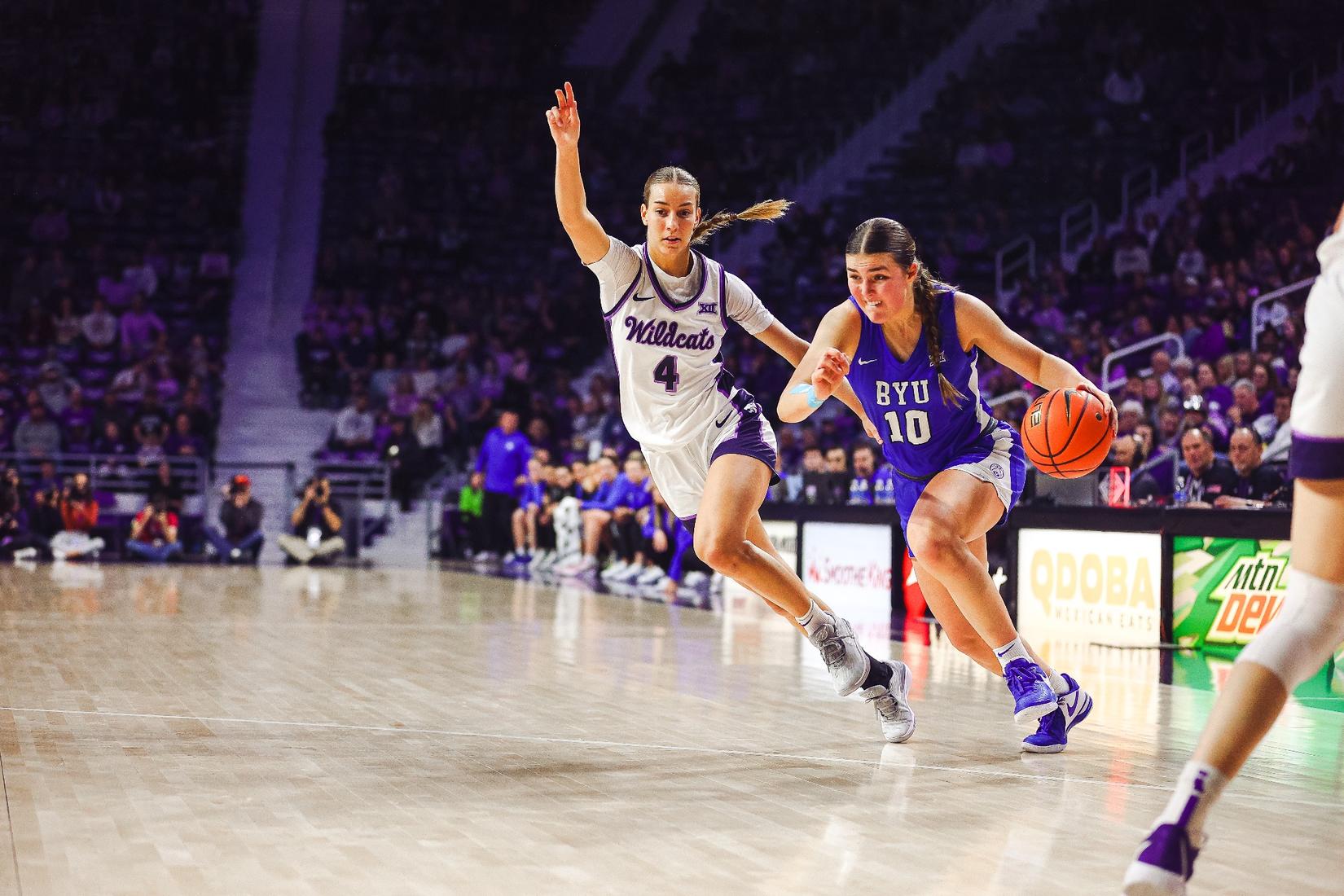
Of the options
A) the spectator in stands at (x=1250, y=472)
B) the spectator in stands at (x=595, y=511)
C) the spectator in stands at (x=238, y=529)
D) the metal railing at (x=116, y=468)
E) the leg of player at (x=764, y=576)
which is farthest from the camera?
the metal railing at (x=116, y=468)

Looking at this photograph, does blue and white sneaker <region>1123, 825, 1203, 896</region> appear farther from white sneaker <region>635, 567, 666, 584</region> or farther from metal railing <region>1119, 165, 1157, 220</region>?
metal railing <region>1119, 165, 1157, 220</region>

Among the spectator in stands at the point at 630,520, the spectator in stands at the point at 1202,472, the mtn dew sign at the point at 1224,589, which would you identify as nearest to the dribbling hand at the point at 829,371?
the mtn dew sign at the point at 1224,589

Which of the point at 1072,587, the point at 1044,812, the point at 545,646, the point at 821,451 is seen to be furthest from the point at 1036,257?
the point at 1044,812

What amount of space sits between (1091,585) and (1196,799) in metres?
6.97

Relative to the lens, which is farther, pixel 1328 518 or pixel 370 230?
pixel 370 230

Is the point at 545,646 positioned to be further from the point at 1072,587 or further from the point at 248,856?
the point at 248,856

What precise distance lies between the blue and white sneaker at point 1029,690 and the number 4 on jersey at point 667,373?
5.17 feet

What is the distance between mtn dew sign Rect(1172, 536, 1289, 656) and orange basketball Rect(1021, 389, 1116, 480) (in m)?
3.77

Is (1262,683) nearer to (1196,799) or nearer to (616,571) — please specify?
(1196,799)

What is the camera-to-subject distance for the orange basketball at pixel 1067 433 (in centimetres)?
482

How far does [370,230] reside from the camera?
24469mm

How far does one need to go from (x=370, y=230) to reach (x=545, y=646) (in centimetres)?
1743

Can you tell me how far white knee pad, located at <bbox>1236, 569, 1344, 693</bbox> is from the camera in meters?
2.71

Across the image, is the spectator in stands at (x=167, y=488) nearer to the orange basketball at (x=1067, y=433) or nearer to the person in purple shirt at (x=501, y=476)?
the person in purple shirt at (x=501, y=476)
